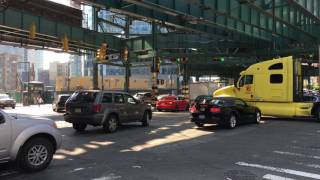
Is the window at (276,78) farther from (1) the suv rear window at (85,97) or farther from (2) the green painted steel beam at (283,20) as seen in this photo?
(1) the suv rear window at (85,97)

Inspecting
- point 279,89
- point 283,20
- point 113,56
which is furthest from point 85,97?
point 113,56

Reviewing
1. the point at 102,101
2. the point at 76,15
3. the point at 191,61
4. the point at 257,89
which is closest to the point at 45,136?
the point at 102,101

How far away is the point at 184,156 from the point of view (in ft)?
36.0

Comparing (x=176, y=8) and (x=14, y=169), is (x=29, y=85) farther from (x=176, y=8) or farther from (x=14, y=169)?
(x=14, y=169)

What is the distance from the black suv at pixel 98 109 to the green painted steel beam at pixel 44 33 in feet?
42.5

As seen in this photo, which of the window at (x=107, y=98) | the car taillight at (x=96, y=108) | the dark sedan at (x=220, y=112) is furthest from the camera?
the dark sedan at (x=220, y=112)

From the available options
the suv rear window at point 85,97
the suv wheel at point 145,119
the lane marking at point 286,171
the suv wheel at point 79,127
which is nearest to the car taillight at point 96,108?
the suv rear window at point 85,97

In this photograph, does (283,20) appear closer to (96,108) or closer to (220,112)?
(220,112)

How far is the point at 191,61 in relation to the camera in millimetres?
52781

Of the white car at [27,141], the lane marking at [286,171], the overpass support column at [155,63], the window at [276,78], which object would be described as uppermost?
the overpass support column at [155,63]

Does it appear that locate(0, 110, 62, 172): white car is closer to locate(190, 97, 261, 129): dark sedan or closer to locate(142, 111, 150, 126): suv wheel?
locate(190, 97, 261, 129): dark sedan

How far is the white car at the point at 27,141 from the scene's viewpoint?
8.56m

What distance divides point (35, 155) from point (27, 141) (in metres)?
0.37

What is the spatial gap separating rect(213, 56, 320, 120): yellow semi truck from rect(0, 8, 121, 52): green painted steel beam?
15682mm
